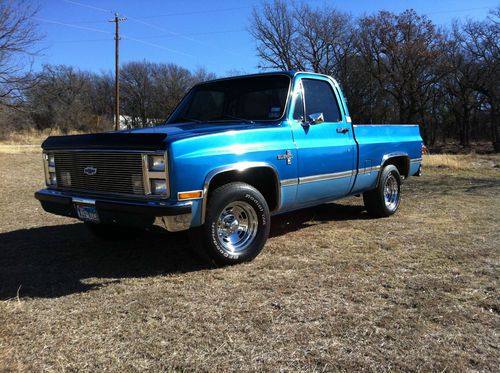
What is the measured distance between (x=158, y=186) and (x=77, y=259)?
1.61 meters

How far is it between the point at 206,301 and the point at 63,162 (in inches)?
90.7

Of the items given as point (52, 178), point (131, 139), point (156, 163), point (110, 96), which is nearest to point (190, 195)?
point (156, 163)

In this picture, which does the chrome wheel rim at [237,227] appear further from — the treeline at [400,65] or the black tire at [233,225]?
the treeline at [400,65]

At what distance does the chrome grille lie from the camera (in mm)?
4207

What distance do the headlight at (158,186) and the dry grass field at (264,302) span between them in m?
0.84

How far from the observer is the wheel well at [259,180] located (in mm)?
4586

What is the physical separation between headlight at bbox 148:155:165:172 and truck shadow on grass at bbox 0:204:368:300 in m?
1.09

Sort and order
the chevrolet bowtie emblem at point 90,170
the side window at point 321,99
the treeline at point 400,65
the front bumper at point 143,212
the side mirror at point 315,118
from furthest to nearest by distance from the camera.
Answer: the treeline at point 400,65
the side window at point 321,99
the side mirror at point 315,118
the chevrolet bowtie emblem at point 90,170
the front bumper at point 143,212

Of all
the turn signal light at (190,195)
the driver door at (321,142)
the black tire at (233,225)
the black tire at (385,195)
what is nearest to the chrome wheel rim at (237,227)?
the black tire at (233,225)

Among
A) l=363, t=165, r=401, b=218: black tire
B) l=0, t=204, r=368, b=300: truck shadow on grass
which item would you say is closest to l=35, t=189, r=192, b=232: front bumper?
l=0, t=204, r=368, b=300: truck shadow on grass

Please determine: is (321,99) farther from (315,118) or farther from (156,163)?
(156,163)

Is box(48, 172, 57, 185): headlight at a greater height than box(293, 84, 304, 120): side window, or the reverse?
box(293, 84, 304, 120): side window

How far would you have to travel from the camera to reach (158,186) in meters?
4.09

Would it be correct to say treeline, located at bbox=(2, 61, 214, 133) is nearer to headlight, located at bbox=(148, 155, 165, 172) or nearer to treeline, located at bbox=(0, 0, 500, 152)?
treeline, located at bbox=(0, 0, 500, 152)
